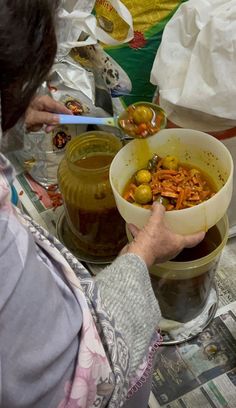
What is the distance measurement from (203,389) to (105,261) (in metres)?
0.28

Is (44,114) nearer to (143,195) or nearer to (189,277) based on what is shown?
(143,195)

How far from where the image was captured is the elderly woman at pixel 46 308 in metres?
0.40

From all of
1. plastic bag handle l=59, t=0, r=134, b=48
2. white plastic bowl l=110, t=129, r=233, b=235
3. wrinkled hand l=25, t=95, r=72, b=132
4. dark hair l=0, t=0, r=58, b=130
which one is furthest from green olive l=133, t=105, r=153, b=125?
dark hair l=0, t=0, r=58, b=130

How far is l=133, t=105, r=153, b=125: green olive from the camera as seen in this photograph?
2.57 ft

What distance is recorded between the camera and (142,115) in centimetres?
78

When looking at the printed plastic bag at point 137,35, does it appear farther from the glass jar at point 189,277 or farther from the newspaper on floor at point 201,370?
the newspaper on floor at point 201,370

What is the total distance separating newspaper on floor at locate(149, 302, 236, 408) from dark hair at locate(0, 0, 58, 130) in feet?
1.73

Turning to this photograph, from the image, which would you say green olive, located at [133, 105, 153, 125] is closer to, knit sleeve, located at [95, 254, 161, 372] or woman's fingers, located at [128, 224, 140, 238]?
woman's fingers, located at [128, 224, 140, 238]

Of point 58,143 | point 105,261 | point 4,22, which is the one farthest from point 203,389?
point 4,22

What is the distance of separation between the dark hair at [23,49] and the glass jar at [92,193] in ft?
1.37

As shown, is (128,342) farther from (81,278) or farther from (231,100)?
(231,100)

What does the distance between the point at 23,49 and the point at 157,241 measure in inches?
13.3

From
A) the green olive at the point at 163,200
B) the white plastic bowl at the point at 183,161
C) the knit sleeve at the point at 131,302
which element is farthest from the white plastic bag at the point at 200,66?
the knit sleeve at the point at 131,302

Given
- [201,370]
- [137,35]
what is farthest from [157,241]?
[137,35]
